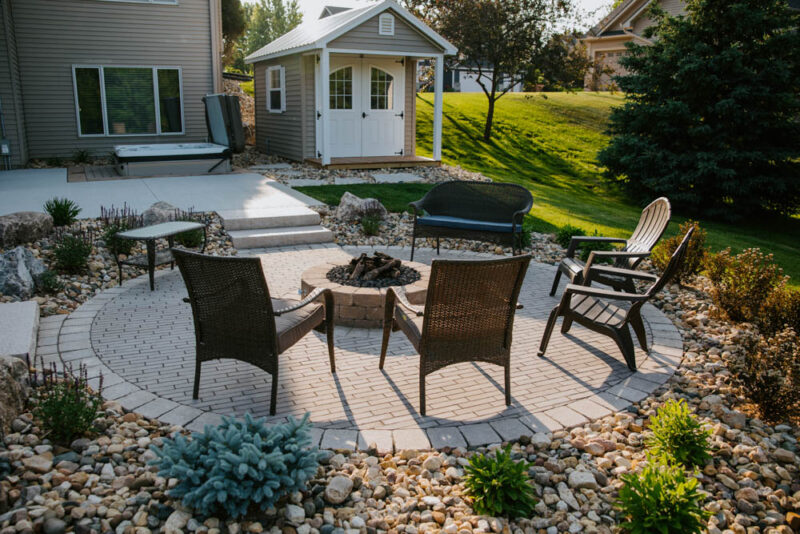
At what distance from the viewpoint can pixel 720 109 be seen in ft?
38.1

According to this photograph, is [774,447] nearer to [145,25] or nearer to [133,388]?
[133,388]

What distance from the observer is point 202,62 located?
15.5 metres

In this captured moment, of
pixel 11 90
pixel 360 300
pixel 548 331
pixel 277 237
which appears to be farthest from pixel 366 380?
pixel 11 90

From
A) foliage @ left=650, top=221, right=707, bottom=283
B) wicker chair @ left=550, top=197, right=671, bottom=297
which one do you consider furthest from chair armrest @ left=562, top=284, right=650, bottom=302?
foliage @ left=650, top=221, right=707, bottom=283

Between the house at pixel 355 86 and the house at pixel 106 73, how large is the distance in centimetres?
198

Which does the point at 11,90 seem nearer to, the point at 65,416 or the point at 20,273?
the point at 20,273

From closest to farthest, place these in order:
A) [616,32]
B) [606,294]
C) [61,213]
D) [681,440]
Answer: [681,440] < [606,294] < [61,213] < [616,32]

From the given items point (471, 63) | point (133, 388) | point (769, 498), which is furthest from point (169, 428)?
point (471, 63)

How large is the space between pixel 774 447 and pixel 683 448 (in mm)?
638

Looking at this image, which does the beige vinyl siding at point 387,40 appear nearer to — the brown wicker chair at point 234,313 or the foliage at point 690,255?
the foliage at point 690,255

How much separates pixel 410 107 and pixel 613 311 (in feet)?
38.8

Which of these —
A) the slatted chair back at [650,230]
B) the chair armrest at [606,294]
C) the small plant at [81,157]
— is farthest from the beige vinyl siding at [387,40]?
the chair armrest at [606,294]

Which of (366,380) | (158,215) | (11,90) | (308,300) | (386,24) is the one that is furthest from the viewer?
(386,24)

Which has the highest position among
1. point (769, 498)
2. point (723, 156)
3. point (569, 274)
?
point (723, 156)
